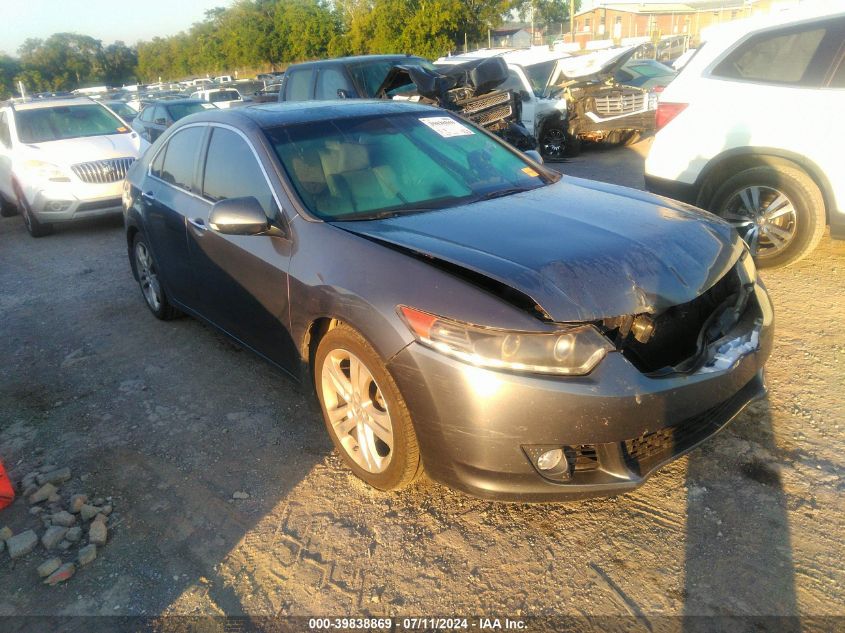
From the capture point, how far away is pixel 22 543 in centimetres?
281

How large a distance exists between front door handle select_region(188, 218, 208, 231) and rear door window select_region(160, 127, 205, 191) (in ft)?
0.83

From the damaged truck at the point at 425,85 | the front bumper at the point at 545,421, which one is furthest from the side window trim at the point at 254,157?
the damaged truck at the point at 425,85

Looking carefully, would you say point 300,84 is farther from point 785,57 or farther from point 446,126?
point 785,57

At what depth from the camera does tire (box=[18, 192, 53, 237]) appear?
8961 mm

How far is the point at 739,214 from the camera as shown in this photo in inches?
207

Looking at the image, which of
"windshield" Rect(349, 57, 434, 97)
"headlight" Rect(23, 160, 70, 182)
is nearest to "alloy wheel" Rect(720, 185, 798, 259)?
"windshield" Rect(349, 57, 434, 97)

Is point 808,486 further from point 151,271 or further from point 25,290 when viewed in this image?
point 25,290

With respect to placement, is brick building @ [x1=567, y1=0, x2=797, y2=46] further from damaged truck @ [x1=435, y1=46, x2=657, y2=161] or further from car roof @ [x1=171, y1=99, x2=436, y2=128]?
car roof @ [x1=171, y1=99, x2=436, y2=128]

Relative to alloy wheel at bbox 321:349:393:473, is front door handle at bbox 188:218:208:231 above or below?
above

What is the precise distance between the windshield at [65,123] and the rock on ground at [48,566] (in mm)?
8346

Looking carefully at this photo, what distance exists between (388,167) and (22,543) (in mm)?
2433

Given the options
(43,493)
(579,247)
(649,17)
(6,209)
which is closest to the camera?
(579,247)

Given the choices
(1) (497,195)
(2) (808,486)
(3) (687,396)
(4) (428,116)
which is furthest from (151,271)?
(2) (808,486)

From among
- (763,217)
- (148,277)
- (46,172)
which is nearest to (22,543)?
(148,277)
